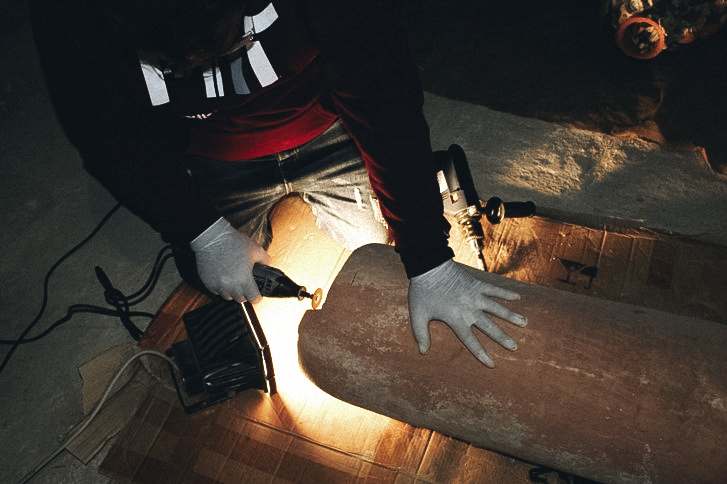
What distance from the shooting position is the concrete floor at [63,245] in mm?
1546

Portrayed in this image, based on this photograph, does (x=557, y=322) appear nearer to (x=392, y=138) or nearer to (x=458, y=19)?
(x=392, y=138)

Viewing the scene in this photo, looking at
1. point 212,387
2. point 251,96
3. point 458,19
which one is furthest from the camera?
point 458,19

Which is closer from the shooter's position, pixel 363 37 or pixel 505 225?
pixel 363 37

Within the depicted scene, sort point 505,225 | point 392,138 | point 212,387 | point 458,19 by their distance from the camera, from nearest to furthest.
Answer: point 392,138 → point 212,387 → point 505,225 → point 458,19

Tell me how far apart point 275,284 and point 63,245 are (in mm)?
1210

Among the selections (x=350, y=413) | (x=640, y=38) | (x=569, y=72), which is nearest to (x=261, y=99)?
(x=350, y=413)

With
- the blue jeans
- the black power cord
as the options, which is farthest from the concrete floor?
the blue jeans

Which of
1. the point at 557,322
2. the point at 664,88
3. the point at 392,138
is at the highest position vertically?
the point at 392,138

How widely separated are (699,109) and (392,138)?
167 cm

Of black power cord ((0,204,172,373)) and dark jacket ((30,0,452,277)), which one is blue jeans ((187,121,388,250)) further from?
black power cord ((0,204,172,373))

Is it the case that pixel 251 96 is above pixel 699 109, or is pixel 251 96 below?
above

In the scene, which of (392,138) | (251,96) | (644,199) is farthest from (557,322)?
(644,199)

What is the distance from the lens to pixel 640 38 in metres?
1.97

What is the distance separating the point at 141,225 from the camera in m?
1.95
